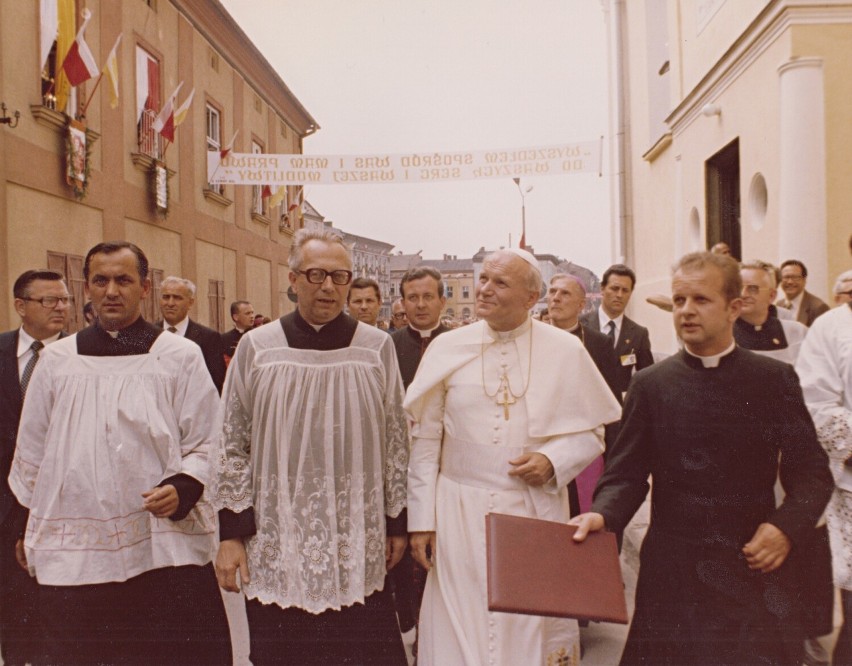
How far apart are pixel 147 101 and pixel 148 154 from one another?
967 mm

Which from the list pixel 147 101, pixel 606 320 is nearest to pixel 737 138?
pixel 606 320

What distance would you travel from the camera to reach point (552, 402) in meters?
3.59

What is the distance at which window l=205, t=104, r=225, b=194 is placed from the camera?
1875cm

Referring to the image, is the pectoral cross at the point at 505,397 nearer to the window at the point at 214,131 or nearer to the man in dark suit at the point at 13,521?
the man in dark suit at the point at 13,521

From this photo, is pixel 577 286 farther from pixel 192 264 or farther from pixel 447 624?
pixel 192 264

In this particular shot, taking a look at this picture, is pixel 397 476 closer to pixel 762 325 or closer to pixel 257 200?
pixel 762 325

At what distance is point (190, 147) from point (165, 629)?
592 inches

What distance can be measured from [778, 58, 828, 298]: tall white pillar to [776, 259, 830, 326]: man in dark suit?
2589mm

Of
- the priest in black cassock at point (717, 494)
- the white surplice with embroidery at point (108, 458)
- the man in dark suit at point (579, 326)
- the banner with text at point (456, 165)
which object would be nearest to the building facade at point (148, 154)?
the banner with text at point (456, 165)

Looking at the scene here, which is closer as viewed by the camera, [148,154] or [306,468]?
[306,468]

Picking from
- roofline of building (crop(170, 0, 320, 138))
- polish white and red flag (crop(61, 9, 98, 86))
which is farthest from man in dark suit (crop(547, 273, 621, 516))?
roofline of building (crop(170, 0, 320, 138))

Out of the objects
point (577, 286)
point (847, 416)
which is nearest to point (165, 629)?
point (847, 416)

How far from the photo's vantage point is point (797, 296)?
714 cm

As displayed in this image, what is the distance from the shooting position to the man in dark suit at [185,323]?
22.5 feet
